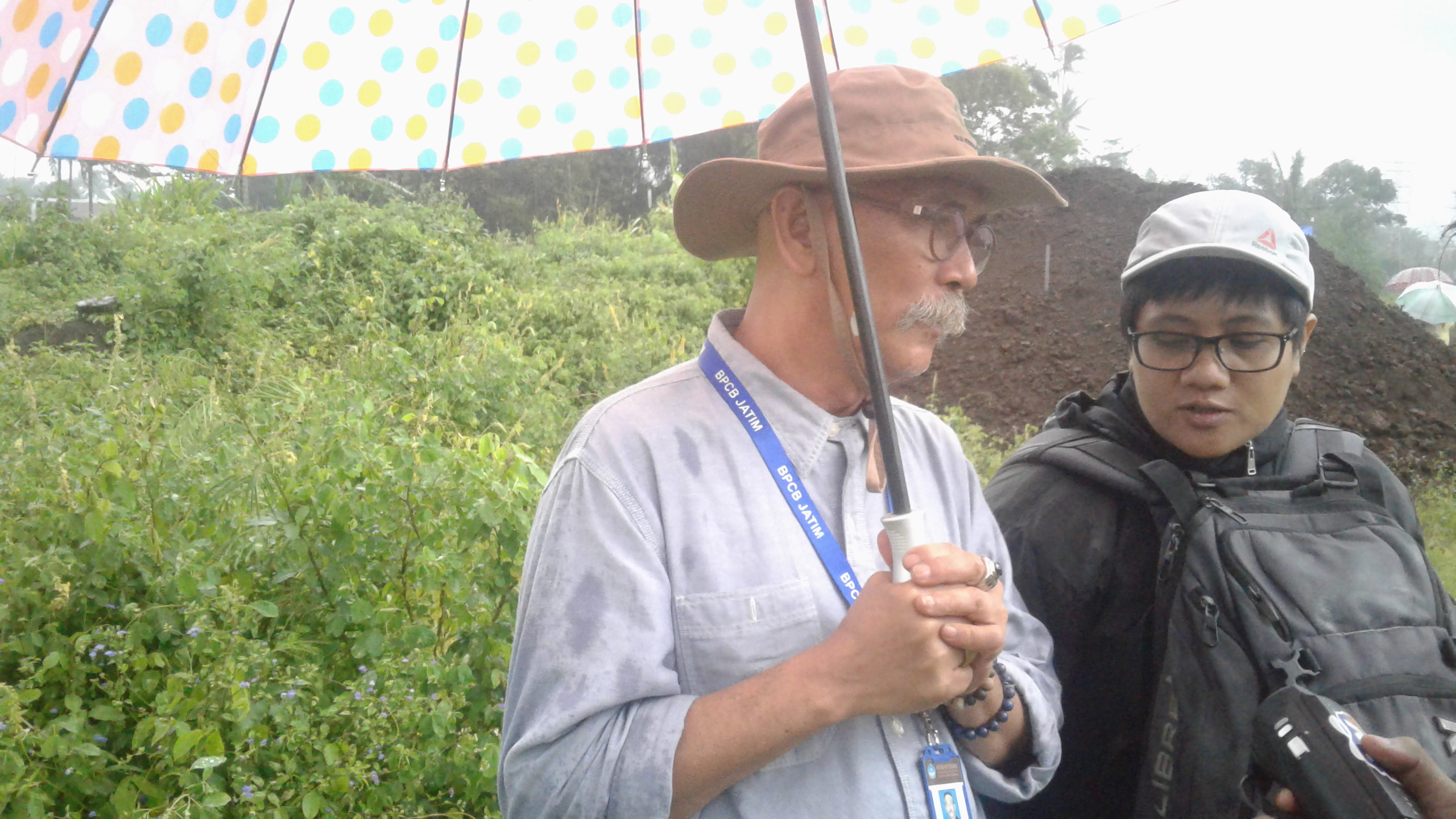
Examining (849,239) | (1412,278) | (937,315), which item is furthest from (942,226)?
(1412,278)

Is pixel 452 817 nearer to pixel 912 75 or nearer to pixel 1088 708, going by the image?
pixel 1088 708

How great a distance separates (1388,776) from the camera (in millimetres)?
1318

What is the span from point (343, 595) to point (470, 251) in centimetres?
808

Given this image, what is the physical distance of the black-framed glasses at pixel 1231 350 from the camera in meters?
1.94

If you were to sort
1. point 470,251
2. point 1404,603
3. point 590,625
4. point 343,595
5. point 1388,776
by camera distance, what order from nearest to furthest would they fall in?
point 590,625 → point 1388,776 → point 1404,603 → point 343,595 → point 470,251

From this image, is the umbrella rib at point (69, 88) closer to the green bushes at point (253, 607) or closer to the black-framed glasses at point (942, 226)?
the black-framed glasses at point (942, 226)

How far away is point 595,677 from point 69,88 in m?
1.28

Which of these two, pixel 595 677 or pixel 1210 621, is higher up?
pixel 595 677

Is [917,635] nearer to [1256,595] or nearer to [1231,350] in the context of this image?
[1256,595]

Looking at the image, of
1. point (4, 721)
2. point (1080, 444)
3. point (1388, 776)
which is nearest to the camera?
point (1388, 776)

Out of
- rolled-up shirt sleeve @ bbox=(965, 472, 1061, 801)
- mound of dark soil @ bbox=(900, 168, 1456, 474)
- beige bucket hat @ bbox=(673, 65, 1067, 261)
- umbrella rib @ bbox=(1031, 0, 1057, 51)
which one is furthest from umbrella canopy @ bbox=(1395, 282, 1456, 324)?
beige bucket hat @ bbox=(673, 65, 1067, 261)

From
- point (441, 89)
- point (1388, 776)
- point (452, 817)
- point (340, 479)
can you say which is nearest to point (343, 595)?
point (340, 479)

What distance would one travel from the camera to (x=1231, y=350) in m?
1.96

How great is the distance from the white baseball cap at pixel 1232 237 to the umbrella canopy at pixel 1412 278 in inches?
480
